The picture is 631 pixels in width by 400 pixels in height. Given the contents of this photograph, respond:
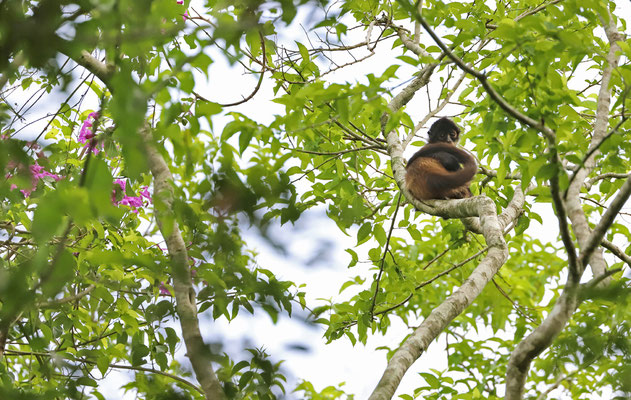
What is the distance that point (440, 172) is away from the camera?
175 inches

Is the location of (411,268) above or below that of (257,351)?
above

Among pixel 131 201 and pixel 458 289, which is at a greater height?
pixel 131 201

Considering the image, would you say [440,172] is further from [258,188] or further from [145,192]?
[258,188]

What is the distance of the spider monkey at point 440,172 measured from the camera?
426cm

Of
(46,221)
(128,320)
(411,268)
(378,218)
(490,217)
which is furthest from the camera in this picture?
(411,268)

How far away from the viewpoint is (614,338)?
180 centimetres

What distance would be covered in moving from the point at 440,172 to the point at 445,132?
3.83ft

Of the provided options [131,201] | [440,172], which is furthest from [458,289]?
[131,201]

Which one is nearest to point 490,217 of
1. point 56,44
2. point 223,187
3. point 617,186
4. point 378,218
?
point 378,218

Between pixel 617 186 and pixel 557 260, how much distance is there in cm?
349

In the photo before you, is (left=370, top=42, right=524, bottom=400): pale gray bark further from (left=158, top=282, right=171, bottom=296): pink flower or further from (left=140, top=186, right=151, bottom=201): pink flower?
(left=140, top=186, right=151, bottom=201): pink flower

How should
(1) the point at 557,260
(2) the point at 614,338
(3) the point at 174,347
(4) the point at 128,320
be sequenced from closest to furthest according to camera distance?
(2) the point at 614,338 < (3) the point at 174,347 < (4) the point at 128,320 < (1) the point at 557,260

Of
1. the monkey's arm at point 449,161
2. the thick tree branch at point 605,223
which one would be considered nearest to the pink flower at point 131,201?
the monkey's arm at point 449,161

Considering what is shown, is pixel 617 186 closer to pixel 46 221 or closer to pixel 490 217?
pixel 490 217
